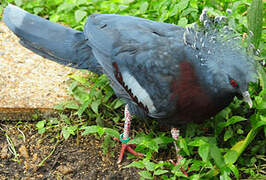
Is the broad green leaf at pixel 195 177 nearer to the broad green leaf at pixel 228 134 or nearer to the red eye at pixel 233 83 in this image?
the broad green leaf at pixel 228 134

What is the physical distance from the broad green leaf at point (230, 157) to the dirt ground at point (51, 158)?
2.70ft

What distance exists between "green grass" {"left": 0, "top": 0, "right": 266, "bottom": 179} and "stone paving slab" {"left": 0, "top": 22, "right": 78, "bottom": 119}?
0.57 feet

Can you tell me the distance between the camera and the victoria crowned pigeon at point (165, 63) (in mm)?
3021

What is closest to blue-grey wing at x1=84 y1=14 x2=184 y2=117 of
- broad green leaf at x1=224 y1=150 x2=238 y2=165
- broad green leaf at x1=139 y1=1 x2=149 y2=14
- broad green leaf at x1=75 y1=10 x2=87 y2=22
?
broad green leaf at x1=224 y1=150 x2=238 y2=165

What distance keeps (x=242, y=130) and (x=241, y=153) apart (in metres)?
0.25

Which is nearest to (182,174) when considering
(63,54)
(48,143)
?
(48,143)

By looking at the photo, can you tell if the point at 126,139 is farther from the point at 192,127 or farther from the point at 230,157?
the point at 230,157

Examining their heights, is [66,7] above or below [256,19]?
below

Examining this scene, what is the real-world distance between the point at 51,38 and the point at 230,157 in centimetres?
208

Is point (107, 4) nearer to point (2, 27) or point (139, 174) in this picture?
point (2, 27)

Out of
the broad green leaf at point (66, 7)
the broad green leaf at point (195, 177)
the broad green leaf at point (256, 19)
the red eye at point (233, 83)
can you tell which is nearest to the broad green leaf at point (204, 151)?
the broad green leaf at point (195, 177)

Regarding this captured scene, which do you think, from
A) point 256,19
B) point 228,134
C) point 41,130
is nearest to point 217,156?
point 228,134

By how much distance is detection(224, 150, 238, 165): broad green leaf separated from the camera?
3195 millimetres

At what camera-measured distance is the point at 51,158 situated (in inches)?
141
